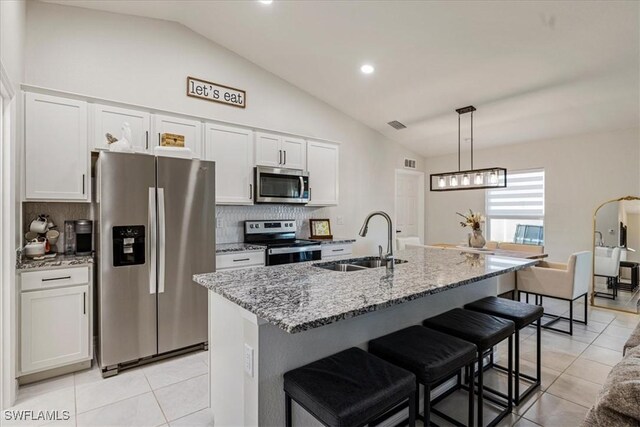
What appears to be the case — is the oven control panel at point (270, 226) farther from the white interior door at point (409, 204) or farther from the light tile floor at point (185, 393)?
the white interior door at point (409, 204)

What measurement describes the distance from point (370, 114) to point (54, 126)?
4.05 meters

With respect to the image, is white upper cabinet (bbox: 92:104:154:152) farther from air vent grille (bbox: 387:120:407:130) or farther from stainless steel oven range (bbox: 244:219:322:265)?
air vent grille (bbox: 387:120:407:130)

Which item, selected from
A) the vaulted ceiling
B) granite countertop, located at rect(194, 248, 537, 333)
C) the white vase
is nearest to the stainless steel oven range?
granite countertop, located at rect(194, 248, 537, 333)

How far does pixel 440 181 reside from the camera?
4.46 m

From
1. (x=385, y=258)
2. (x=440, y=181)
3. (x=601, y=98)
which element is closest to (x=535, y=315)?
(x=385, y=258)

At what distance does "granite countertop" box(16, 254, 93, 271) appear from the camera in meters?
2.44

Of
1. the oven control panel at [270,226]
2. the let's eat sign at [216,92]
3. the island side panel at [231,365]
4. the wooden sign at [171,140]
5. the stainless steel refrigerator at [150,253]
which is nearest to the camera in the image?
the island side panel at [231,365]

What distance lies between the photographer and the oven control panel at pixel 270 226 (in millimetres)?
4172

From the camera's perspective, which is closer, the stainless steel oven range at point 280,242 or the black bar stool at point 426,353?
the black bar stool at point 426,353

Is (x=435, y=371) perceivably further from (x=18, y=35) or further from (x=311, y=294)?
(x=18, y=35)

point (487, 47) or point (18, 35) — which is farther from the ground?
point (487, 47)

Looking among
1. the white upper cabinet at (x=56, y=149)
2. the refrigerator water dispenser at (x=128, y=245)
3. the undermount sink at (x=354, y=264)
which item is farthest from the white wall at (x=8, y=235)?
the undermount sink at (x=354, y=264)

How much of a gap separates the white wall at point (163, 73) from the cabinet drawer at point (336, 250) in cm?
68

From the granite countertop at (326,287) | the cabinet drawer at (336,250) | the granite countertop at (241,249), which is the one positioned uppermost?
the granite countertop at (326,287)
